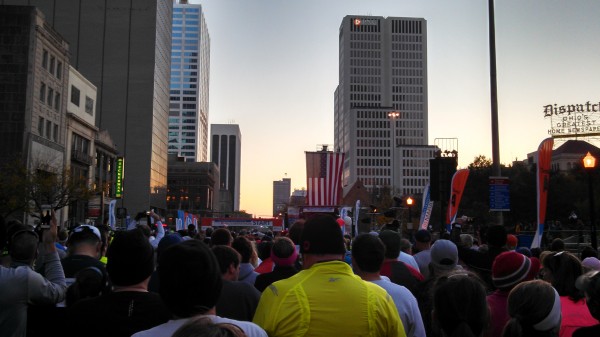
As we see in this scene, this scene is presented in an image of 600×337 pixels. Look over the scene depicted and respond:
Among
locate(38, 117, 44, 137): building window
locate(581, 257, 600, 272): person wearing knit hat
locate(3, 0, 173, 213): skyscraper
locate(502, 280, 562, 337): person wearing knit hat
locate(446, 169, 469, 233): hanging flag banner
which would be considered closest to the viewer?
locate(502, 280, 562, 337): person wearing knit hat

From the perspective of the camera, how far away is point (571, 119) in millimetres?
54562

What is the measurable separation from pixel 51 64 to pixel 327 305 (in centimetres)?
5317

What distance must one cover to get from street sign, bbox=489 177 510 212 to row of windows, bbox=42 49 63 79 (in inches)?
1723

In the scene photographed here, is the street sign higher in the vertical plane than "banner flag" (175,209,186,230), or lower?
higher

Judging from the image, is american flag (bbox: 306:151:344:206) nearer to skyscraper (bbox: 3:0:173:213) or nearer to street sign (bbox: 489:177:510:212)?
→ street sign (bbox: 489:177:510:212)

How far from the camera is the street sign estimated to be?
1494 centimetres

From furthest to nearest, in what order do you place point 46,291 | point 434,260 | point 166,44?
point 166,44 → point 434,260 → point 46,291

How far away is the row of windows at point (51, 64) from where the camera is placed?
49812 millimetres

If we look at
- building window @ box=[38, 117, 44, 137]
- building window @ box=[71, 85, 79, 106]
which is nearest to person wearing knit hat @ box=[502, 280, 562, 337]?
building window @ box=[38, 117, 44, 137]

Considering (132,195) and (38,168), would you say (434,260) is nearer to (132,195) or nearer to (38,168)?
(38,168)

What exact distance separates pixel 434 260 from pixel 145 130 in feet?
275

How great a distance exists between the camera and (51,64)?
169 feet

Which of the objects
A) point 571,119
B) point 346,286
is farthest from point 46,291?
point 571,119

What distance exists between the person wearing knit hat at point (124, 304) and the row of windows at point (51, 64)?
5055cm
